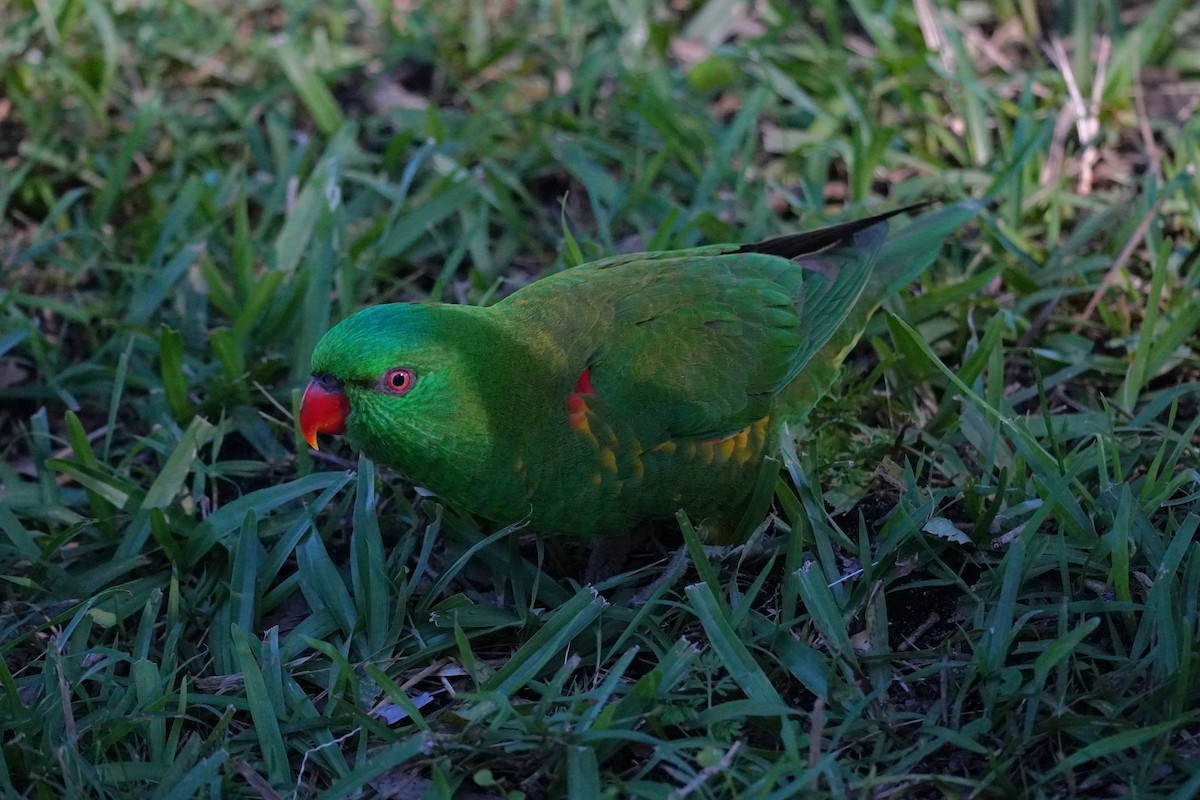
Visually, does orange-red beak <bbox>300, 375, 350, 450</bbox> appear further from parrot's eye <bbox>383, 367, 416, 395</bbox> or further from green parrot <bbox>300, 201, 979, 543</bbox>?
parrot's eye <bbox>383, 367, 416, 395</bbox>

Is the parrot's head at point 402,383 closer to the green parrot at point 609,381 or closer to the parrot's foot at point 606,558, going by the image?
the green parrot at point 609,381

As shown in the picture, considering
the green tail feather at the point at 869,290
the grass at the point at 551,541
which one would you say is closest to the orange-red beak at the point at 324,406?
the grass at the point at 551,541

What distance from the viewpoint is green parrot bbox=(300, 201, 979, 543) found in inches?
109

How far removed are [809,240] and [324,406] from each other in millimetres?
1563

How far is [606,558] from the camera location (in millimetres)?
3262

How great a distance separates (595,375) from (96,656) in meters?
1.52

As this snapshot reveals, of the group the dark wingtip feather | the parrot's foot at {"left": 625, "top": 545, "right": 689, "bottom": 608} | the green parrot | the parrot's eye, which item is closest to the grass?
the parrot's foot at {"left": 625, "top": 545, "right": 689, "bottom": 608}

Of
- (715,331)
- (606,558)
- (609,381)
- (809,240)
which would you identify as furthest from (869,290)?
(606,558)

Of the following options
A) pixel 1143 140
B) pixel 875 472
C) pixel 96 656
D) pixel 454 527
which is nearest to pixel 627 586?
pixel 454 527

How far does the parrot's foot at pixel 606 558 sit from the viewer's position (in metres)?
3.22

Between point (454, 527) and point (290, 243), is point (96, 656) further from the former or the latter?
point (290, 243)

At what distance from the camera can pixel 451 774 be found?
101 inches

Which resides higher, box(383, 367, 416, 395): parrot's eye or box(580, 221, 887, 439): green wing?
box(383, 367, 416, 395): parrot's eye

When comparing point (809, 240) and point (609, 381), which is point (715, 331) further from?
point (809, 240)
